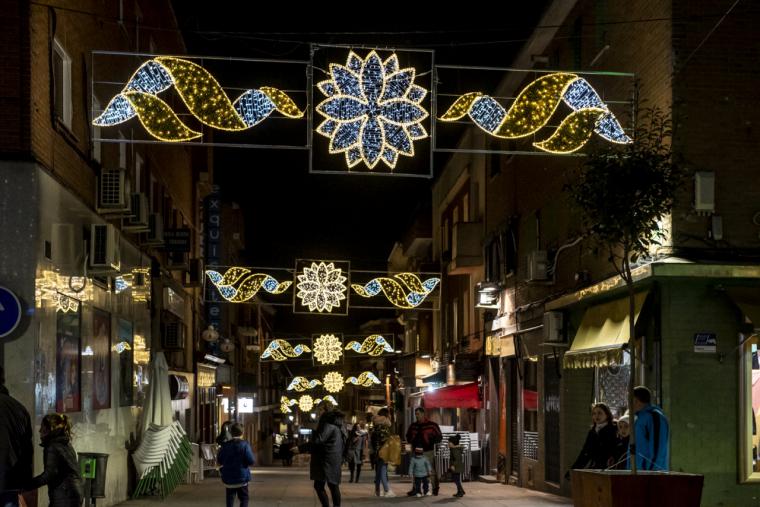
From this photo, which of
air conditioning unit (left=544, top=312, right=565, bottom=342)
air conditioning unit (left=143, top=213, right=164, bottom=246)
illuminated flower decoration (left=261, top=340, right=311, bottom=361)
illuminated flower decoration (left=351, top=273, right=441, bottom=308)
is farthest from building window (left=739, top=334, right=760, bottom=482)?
illuminated flower decoration (left=261, top=340, right=311, bottom=361)

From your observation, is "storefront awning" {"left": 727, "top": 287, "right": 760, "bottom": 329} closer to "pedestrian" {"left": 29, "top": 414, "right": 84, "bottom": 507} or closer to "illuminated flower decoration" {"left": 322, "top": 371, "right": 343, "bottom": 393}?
"pedestrian" {"left": 29, "top": 414, "right": 84, "bottom": 507}

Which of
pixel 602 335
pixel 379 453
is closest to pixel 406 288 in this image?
pixel 379 453

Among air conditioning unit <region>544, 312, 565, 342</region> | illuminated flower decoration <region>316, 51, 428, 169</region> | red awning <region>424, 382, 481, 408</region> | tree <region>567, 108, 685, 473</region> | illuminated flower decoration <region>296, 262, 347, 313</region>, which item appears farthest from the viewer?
illuminated flower decoration <region>296, 262, 347, 313</region>

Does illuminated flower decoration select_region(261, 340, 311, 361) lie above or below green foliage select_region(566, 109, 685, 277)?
below

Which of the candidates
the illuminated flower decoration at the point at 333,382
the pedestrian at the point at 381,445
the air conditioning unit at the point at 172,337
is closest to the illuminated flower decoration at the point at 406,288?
the air conditioning unit at the point at 172,337

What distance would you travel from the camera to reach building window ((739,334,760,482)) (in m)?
15.5

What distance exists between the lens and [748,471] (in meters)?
15.5

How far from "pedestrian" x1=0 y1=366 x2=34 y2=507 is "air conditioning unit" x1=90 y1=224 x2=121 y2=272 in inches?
257

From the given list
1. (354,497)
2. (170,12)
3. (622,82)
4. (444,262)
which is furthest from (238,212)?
(622,82)

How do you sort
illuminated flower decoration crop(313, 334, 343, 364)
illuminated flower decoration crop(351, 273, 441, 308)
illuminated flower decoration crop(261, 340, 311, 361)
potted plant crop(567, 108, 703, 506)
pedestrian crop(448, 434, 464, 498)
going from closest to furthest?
potted plant crop(567, 108, 703, 506)
pedestrian crop(448, 434, 464, 498)
illuminated flower decoration crop(351, 273, 441, 308)
illuminated flower decoration crop(313, 334, 343, 364)
illuminated flower decoration crop(261, 340, 311, 361)

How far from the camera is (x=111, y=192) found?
1770cm

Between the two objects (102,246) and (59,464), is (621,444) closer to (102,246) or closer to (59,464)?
(59,464)

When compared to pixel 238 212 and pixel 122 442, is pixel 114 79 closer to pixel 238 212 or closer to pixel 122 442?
pixel 122 442

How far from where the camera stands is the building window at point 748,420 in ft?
50.9
